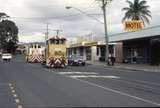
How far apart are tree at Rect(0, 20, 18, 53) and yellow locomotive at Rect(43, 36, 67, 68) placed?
111912mm

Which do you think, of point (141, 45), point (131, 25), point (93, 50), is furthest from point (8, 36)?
point (141, 45)

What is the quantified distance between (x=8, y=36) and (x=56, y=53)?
11626cm

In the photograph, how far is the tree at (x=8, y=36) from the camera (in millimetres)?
163962

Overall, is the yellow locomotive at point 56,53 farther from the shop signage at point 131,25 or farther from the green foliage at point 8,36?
the green foliage at point 8,36

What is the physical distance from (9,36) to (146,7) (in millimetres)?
75626

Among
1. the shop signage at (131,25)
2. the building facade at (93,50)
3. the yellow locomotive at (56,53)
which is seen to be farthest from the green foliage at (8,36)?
the yellow locomotive at (56,53)

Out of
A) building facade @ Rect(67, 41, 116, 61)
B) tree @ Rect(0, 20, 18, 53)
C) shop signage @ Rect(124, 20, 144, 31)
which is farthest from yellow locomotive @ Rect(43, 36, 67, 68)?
tree @ Rect(0, 20, 18, 53)

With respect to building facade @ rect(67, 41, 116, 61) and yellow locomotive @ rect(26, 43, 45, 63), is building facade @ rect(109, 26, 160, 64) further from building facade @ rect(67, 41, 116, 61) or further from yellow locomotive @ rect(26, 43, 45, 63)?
yellow locomotive @ rect(26, 43, 45, 63)

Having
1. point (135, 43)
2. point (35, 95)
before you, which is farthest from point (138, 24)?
point (35, 95)

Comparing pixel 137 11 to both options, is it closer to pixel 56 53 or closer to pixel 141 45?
pixel 141 45

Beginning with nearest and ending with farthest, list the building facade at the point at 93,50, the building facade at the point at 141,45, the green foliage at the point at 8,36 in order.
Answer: the building facade at the point at 141,45 < the building facade at the point at 93,50 < the green foliage at the point at 8,36

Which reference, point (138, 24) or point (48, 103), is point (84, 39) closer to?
point (138, 24)

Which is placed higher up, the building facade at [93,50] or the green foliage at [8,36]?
the green foliage at [8,36]

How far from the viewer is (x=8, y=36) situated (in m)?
166
